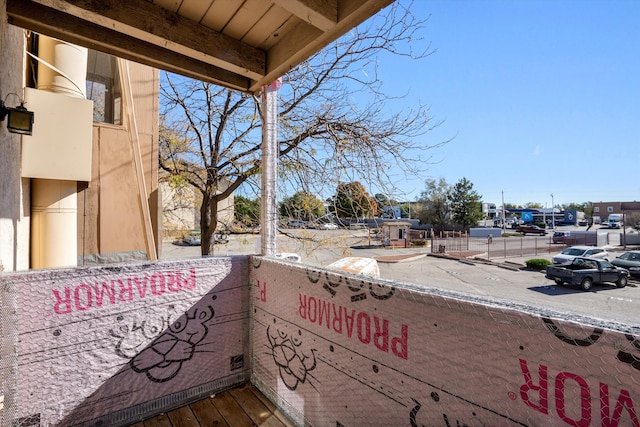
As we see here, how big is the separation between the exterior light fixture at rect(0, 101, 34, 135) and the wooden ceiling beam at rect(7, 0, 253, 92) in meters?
0.49

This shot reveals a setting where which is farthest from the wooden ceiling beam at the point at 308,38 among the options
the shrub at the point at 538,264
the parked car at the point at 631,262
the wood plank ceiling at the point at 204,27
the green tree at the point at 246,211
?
the shrub at the point at 538,264

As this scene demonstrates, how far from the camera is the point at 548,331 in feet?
2.63

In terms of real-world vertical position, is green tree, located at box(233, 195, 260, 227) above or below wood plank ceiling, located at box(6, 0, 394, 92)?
below

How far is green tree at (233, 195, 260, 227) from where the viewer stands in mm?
5879

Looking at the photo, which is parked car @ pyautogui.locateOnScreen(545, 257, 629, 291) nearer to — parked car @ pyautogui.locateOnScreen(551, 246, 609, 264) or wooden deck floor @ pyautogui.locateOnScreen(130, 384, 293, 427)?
parked car @ pyautogui.locateOnScreen(551, 246, 609, 264)

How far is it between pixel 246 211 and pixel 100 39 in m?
4.44

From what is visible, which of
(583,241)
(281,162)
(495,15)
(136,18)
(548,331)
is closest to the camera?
(548,331)

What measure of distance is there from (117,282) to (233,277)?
2.31 ft

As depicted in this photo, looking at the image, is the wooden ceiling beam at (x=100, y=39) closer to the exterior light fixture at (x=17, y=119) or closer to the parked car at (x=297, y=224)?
the exterior light fixture at (x=17, y=119)

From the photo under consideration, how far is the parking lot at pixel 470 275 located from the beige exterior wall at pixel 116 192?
889 mm

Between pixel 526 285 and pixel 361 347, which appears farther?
pixel 526 285

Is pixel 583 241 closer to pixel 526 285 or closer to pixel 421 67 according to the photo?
pixel 526 285

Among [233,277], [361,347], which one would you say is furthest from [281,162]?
[361,347]

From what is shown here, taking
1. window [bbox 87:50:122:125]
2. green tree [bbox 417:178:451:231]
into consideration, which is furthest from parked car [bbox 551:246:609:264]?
green tree [bbox 417:178:451:231]
